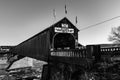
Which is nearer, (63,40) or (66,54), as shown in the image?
(66,54)

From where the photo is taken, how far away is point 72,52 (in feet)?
32.1

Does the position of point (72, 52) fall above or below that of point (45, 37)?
below

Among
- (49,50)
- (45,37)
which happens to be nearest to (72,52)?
(49,50)

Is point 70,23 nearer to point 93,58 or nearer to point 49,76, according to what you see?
point 49,76

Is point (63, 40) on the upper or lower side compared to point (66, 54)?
upper

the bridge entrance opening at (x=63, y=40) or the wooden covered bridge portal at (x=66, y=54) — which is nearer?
the wooden covered bridge portal at (x=66, y=54)

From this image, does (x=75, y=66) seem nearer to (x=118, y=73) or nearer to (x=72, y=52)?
(x=72, y=52)

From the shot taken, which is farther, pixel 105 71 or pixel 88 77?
pixel 88 77

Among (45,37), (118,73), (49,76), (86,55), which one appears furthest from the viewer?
(45,37)

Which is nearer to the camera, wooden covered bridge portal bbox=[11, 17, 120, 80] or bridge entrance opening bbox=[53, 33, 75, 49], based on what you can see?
wooden covered bridge portal bbox=[11, 17, 120, 80]

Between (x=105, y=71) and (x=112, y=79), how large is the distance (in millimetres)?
546

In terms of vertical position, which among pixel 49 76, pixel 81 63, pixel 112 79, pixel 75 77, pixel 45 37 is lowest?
pixel 49 76

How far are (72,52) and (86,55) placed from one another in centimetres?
223

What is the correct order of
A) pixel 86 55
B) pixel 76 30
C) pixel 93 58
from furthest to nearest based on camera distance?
1. pixel 76 30
2. pixel 86 55
3. pixel 93 58
